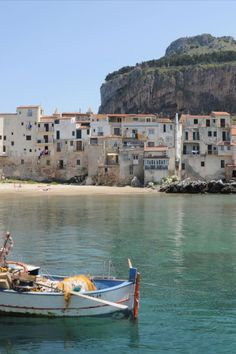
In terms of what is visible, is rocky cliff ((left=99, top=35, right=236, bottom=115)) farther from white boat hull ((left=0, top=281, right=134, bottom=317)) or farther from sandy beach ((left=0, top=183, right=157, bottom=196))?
white boat hull ((left=0, top=281, right=134, bottom=317))

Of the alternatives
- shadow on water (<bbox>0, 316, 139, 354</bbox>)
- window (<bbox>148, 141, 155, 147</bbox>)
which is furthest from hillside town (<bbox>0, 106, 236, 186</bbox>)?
shadow on water (<bbox>0, 316, 139, 354</bbox>)

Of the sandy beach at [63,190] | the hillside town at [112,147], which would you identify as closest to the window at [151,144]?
the hillside town at [112,147]

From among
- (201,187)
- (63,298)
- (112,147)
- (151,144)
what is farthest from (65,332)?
(151,144)

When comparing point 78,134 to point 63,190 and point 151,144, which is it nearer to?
point 151,144

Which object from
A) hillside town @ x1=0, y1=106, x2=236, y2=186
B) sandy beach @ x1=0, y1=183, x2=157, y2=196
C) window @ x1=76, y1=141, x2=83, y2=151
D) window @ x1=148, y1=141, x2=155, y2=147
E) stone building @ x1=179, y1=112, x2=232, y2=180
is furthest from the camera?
window @ x1=76, y1=141, x2=83, y2=151

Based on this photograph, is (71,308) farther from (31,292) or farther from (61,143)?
(61,143)

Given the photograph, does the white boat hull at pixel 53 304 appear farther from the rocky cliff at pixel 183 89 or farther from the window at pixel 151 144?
the rocky cliff at pixel 183 89

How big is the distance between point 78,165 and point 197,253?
65.1 metres

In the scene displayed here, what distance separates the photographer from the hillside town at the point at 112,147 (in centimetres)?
8950

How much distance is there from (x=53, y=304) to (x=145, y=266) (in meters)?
9.27

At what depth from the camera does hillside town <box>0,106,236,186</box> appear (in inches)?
3524

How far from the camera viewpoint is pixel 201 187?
271ft

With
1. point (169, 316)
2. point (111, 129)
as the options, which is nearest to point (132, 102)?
point (111, 129)

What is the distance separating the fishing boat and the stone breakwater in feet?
211
